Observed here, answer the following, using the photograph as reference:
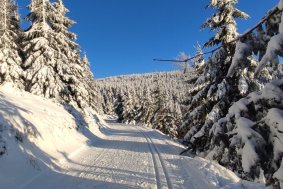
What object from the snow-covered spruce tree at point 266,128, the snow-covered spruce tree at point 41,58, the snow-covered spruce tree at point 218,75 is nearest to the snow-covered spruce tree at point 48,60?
the snow-covered spruce tree at point 41,58

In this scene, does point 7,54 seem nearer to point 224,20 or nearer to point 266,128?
point 224,20

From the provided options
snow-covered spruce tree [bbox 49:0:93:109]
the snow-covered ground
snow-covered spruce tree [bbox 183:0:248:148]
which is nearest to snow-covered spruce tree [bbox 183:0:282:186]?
the snow-covered ground

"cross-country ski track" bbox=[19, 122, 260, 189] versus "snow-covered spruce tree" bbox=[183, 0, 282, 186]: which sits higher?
"snow-covered spruce tree" bbox=[183, 0, 282, 186]

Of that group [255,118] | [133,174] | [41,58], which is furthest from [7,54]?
[255,118]

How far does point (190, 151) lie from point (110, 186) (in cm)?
918

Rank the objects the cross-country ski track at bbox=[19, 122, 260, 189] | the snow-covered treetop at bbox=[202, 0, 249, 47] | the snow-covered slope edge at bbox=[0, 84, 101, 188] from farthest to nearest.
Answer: the snow-covered treetop at bbox=[202, 0, 249, 47] → the snow-covered slope edge at bbox=[0, 84, 101, 188] → the cross-country ski track at bbox=[19, 122, 260, 189]

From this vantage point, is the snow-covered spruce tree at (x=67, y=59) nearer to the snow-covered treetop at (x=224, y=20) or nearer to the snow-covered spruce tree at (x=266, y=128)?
the snow-covered treetop at (x=224, y=20)

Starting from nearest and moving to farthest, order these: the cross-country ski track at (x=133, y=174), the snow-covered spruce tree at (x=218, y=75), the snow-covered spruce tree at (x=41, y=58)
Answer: the cross-country ski track at (x=133, y=174)
the snow-covered spruce tree at (x=218, y=75)
the snow-covered spruce tree at (x=41, y=58)

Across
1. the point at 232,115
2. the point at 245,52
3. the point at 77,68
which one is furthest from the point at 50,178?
the point at 77,68

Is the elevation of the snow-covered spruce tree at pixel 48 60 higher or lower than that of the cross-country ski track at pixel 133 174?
higher

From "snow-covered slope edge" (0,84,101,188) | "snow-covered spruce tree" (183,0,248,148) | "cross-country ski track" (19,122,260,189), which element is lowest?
"cross-country ski track" (19,122,260,189)

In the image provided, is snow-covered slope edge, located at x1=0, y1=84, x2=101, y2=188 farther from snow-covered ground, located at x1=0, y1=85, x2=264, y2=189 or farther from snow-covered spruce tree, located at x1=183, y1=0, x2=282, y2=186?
snow-covered spruce tree, located at x1=183, y1=0, x2=282, y2=186

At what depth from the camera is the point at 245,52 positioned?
4234mm

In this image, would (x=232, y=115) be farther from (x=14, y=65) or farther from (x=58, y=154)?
(x=14, y=65)
